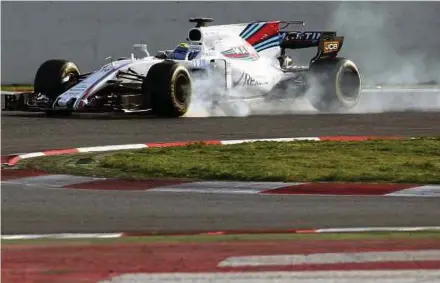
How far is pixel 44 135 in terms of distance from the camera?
1513 cm

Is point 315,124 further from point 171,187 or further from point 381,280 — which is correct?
point 381,280

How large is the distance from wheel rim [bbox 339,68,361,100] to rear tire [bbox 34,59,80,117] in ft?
17.4

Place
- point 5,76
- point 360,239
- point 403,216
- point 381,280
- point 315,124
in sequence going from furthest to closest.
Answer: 1. point 5,76
2. point 315,124
3. point 403,216
4. point 360,239
5. point 381,280

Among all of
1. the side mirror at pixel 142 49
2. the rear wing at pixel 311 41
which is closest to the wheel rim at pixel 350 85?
the rear wing at pixel 311 41

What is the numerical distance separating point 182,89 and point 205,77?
838 millimetres

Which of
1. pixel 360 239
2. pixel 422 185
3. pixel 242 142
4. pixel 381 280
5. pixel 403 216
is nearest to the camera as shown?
pixel 381 280

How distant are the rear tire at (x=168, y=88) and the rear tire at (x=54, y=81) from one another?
1636 mm

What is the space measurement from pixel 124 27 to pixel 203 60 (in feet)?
38.7

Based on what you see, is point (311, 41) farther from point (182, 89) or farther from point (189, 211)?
point (189, 211)

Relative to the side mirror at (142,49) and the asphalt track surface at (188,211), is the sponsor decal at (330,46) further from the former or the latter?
the asphalt track surface at (188,211)

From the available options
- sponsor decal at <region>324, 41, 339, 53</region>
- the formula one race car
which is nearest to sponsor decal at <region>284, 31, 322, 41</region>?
the formula one race car

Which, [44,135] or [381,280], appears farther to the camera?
[44,135]

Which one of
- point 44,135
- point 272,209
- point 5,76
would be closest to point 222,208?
point 272,209

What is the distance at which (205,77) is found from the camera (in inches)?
747
